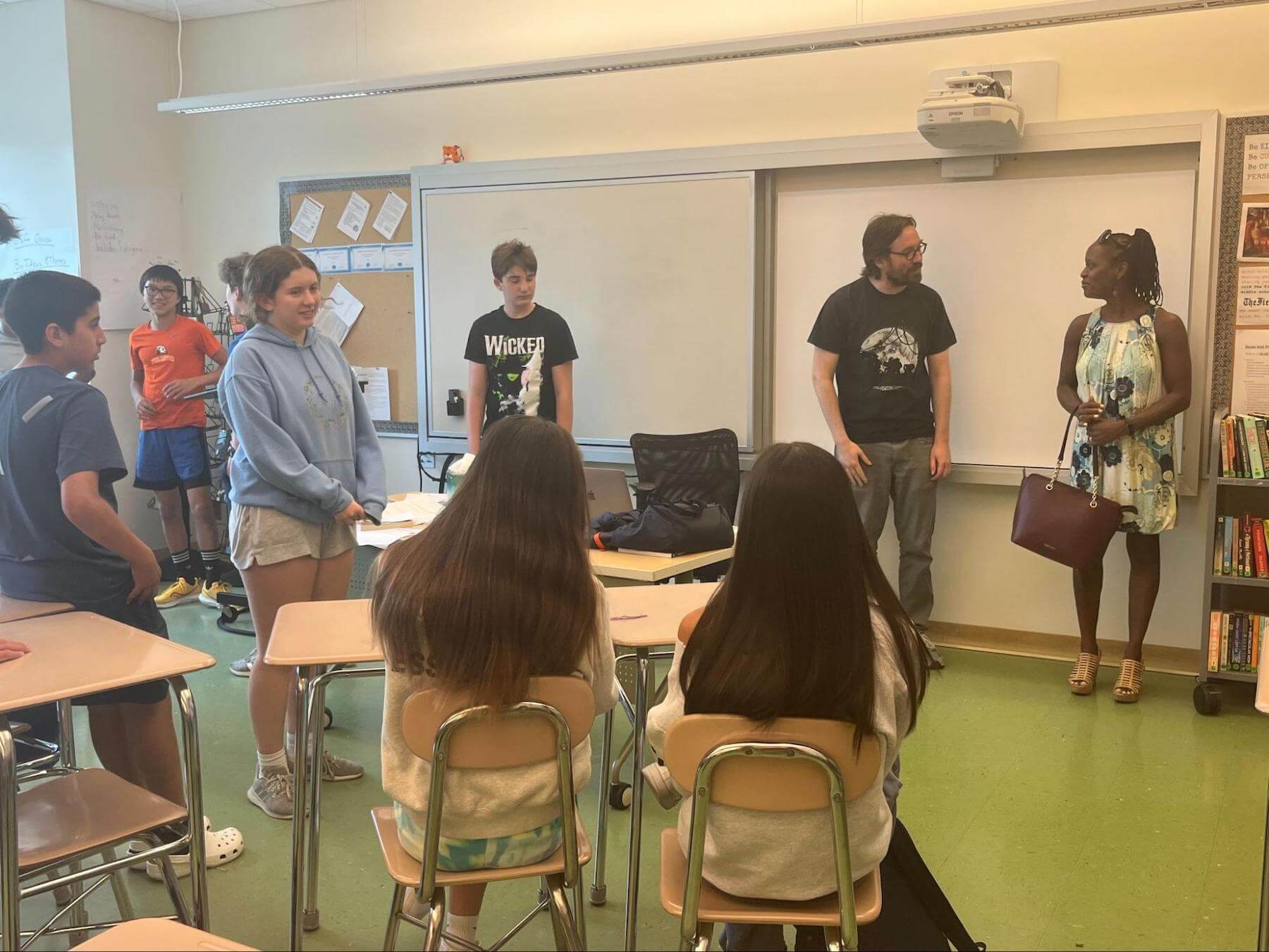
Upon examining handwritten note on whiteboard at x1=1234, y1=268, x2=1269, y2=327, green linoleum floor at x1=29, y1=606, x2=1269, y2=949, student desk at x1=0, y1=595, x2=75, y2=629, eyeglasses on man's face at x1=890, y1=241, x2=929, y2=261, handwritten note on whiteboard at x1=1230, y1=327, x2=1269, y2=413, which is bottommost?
green linoleum floor at x1=29, y1=606, x2=1269, y2=949

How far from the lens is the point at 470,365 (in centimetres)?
471

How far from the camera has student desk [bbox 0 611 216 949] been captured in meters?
1.93

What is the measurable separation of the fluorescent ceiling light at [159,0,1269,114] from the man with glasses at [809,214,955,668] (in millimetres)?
788

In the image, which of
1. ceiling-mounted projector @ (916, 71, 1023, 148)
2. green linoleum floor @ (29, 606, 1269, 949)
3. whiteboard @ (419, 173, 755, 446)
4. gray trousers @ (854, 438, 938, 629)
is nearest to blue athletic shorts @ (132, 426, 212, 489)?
whiteboard @ (419, 173, 755, 446)

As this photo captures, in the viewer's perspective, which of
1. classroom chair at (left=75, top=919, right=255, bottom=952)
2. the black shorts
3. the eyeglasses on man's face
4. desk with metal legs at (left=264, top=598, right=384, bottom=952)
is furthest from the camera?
the eyeglasses on man's face

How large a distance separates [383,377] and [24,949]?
396 cm

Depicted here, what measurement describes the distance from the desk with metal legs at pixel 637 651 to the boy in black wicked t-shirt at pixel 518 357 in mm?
1913

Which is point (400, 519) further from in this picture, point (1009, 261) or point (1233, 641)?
point (1233, 641)

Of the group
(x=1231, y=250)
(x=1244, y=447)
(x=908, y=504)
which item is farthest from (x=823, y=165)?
(x=1244, y=447)

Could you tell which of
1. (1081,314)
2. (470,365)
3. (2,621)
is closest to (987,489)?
(1081,314)

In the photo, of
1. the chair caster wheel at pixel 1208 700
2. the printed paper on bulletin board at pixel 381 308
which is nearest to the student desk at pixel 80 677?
the chair caster wheel at pixel 1208 700

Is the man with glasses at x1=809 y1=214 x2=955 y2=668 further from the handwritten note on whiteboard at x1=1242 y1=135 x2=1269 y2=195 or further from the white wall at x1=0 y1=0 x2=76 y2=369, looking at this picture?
the white wall at x1=0 y1=0 x2=76 y2=369

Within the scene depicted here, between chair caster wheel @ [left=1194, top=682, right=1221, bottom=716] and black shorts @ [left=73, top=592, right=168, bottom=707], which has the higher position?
black shorts @ [left=73, top=592, right=168, bottom=707]

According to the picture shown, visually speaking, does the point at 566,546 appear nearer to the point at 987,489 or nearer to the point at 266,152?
the point at 987,489
